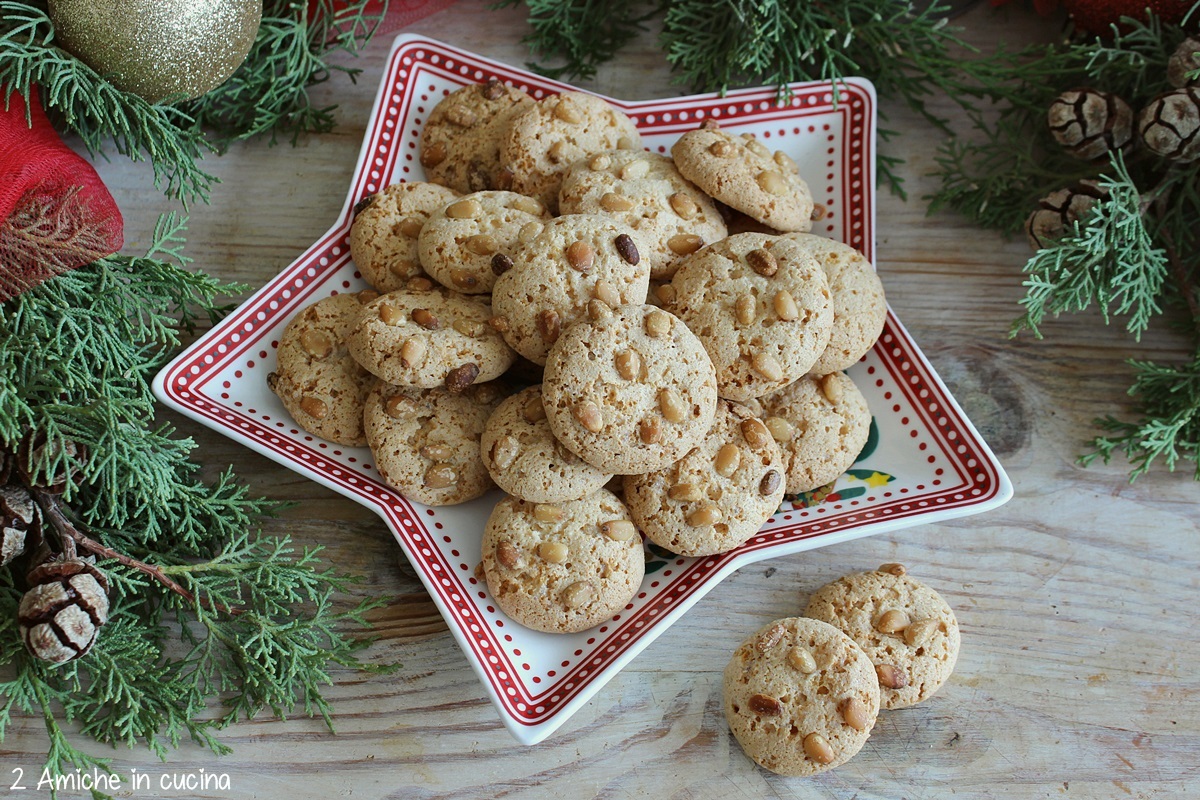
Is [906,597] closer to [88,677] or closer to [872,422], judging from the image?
[872,422]

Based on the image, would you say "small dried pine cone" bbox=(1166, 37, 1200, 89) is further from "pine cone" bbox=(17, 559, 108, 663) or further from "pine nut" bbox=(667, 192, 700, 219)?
"pine cone" bbox=(17, 559, 108, 663)

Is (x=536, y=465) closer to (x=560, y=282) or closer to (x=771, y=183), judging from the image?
(x=560, y=282)

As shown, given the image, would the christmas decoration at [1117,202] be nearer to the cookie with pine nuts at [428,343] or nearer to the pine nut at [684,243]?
the pine nut at [684,243]

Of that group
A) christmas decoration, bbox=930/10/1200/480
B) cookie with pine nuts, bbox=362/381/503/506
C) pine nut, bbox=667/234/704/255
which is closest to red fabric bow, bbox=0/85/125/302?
cookie with pine nuts, bbox=362/381/503/506

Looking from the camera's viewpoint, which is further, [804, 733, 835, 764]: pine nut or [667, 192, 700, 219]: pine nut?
[667, 192, 700, 219]: pine nut

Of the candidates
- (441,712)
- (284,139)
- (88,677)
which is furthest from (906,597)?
(284,139)

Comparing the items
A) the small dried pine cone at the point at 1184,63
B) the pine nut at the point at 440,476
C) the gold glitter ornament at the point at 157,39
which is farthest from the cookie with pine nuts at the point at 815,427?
the gold glitter ornament at the point at 157,39

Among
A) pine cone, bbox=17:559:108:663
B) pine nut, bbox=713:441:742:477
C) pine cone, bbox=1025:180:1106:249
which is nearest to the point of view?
pine cone, bbox=17:559:108:663

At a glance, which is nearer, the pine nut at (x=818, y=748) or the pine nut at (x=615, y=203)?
the pine nut at (x=818, y=748)
